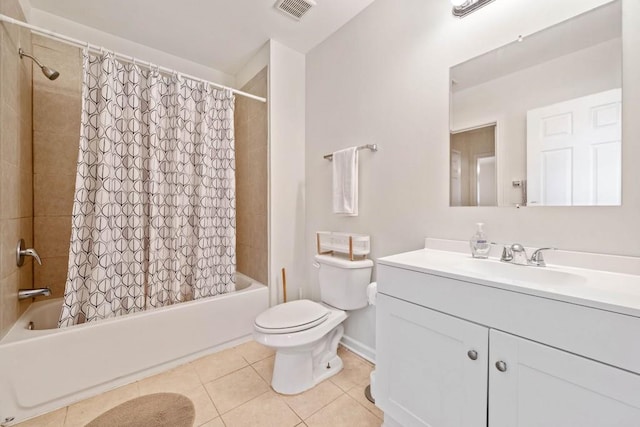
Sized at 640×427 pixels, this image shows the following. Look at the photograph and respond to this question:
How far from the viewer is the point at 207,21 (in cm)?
193

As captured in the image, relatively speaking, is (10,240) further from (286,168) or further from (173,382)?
(286,168)

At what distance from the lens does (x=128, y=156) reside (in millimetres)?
1643

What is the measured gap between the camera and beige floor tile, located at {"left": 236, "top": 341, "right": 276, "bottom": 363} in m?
1.79

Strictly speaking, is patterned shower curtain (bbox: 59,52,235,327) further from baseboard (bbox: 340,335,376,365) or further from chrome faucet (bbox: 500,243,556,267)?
chrome faucet (bbox: 500,243,556,267)

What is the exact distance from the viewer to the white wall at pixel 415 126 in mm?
942

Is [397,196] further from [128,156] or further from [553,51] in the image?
[128,156]

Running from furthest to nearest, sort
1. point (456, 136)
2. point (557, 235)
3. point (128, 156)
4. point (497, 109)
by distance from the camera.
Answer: point (128, 156), point (456, 136), point (497, 109), point (557, 235)

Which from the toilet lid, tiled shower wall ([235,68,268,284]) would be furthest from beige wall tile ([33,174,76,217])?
the toilet lid

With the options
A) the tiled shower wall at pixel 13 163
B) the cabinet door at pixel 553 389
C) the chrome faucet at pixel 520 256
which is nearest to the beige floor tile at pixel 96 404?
the tiled shower wall at pixel 13 163

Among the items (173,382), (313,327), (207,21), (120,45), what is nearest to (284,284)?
(313,327)

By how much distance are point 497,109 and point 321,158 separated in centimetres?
125

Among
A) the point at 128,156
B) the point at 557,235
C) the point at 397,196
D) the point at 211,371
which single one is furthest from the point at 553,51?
the point at 211,371

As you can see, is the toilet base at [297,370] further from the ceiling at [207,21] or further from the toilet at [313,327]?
the ceiling at [207,21]

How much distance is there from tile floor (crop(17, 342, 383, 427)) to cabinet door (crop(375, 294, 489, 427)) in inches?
11.8
